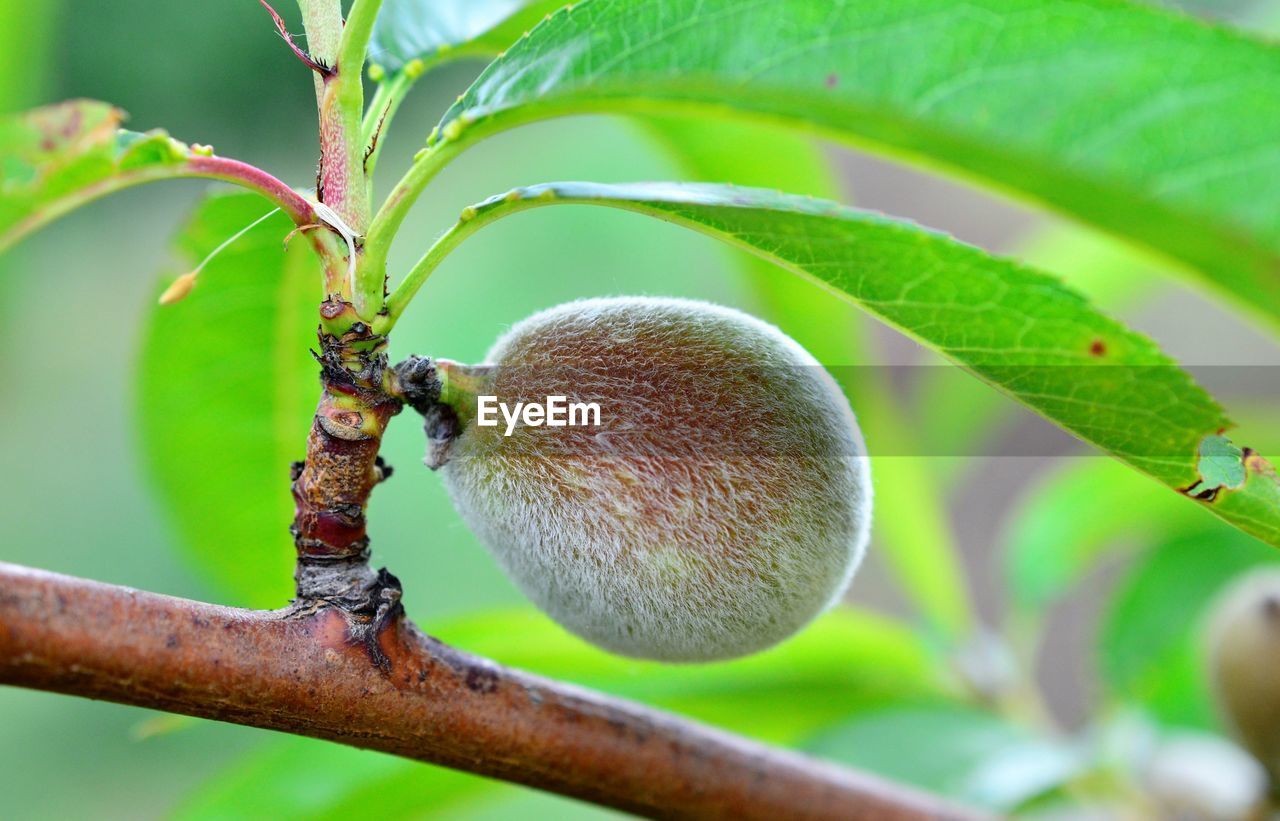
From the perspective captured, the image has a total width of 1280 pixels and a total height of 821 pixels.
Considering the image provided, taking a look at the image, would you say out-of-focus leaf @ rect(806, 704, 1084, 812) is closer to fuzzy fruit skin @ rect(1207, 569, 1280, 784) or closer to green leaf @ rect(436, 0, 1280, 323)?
fuzzy fruit skin @ rect(1207, 569, 1280, 784)

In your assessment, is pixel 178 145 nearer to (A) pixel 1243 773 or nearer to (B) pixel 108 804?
(A) pixel 1243 773

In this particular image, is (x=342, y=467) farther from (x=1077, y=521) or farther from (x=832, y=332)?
(x=1077, y=521)

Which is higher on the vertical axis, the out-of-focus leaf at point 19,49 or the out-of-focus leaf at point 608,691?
the out-of-focus leaf at point 19,49

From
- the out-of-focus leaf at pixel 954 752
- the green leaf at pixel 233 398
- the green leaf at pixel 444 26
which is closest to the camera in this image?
the green leaf at pixel 444 26

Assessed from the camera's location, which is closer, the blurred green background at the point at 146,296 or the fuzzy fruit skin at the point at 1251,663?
the fuzzy fruit skin at the point at 1251,663

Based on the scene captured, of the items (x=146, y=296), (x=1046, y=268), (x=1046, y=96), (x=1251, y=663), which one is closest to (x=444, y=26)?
(x=1046, y=96)

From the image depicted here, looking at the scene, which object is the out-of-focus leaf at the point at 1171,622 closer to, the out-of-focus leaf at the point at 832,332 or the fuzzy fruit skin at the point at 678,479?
the out-of-focus leaf at the point at 832,332

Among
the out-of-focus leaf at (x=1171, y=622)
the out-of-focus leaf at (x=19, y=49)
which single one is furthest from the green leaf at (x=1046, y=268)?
the out-of-focus leaf at (x=19, y=49)

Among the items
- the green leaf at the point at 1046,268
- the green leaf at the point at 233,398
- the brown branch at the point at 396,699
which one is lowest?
the brown branch at the point at 396,699
